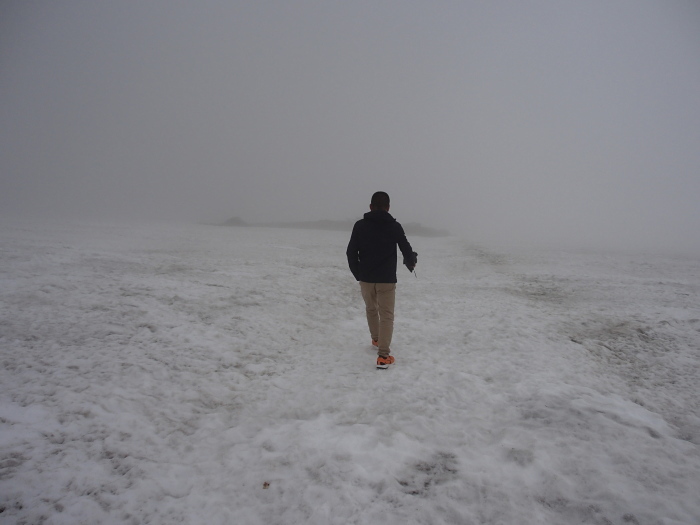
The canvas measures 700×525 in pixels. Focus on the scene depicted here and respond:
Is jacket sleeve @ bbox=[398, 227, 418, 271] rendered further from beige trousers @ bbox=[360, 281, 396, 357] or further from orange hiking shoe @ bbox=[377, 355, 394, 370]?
orange hiking shoe @ bbox=[377, 355, 394, 370]

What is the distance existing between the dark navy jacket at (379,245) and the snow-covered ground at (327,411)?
79.2 inches

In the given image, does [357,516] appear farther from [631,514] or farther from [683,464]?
[683,464]

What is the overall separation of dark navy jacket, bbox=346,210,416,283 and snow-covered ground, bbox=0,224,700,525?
6.60 feet

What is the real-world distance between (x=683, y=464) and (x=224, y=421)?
6.05 m

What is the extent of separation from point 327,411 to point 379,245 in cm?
328

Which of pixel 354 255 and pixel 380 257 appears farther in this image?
pixel 354 255

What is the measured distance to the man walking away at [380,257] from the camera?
6910 mm

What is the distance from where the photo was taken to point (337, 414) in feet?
17.6

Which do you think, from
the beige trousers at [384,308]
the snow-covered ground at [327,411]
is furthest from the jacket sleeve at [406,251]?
the snow-covered ground at [327,411]

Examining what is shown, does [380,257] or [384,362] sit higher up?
[380,257]

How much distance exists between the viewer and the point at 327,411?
5473 mm

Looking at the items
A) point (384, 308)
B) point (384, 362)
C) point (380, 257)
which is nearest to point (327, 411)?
point (384, 362)

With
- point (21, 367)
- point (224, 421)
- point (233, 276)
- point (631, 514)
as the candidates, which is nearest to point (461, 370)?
point (631, 514)

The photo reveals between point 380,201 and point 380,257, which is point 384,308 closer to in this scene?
point 380,257
